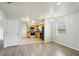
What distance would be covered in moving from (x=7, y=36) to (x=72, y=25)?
4.30m

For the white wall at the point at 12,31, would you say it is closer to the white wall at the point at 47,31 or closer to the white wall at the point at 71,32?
the white wall at the point at 47,31

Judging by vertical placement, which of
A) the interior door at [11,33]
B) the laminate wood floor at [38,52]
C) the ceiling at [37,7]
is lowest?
the laminate wood floor at [38,52]

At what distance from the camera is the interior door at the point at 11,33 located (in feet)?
21.5

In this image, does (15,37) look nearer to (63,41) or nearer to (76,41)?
(63,41)

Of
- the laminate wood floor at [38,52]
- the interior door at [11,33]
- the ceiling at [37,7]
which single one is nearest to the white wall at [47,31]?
the interior door at [11,33]

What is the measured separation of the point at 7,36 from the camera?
650 centimetres

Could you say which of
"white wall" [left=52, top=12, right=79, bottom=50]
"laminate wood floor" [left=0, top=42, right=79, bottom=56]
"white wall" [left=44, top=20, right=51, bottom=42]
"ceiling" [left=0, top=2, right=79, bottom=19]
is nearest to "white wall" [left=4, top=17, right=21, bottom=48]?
"laminate wood floor" [left=0, top=42, right=79, bottom=56]

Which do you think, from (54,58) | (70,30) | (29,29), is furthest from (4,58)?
(29,29)

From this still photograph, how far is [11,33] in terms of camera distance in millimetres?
6660

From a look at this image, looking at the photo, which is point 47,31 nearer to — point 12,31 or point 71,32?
point 71,32

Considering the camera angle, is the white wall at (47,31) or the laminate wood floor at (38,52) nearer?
the laminate wood floor at (38,52)

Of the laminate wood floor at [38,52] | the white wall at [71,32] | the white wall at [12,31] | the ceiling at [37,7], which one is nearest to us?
the ceiling at [37,7]

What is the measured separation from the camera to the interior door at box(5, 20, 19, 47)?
654cm

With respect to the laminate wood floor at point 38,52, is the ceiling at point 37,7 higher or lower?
higher
